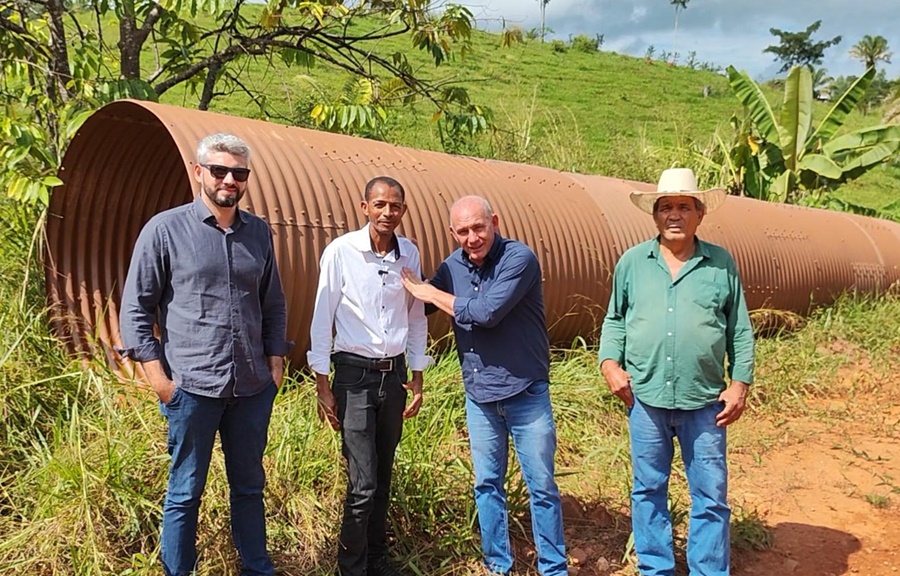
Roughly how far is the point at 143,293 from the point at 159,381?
0.29 metres

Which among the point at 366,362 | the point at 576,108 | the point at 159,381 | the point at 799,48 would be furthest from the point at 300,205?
the point at 799,48

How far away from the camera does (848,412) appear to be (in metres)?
6.07

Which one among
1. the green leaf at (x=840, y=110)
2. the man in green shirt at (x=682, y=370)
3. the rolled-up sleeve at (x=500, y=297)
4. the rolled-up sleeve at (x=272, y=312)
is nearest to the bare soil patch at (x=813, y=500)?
the man in green shirt at (x=682, y=370)

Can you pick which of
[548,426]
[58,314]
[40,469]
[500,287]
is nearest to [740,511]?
[548,426]

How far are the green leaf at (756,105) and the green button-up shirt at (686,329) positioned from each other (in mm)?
9551

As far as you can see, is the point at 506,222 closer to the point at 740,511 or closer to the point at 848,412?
the point at 740,511

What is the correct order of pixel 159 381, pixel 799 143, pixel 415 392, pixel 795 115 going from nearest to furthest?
1. pixel 159 381
2. pixel 415 392
3. pixel 795 115
4. pixel 799 143

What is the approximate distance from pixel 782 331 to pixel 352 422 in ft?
20.2

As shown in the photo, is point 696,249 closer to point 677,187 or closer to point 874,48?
point 677,187

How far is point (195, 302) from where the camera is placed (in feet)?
8.71

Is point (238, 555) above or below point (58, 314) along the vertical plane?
below

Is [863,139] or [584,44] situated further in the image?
[584,44]

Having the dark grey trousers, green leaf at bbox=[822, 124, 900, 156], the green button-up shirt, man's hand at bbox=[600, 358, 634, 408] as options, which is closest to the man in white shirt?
the dark grey trousers

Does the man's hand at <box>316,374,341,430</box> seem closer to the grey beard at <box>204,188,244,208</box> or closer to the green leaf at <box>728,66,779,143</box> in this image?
the grey beard at <box>204,188,244,208</box>
